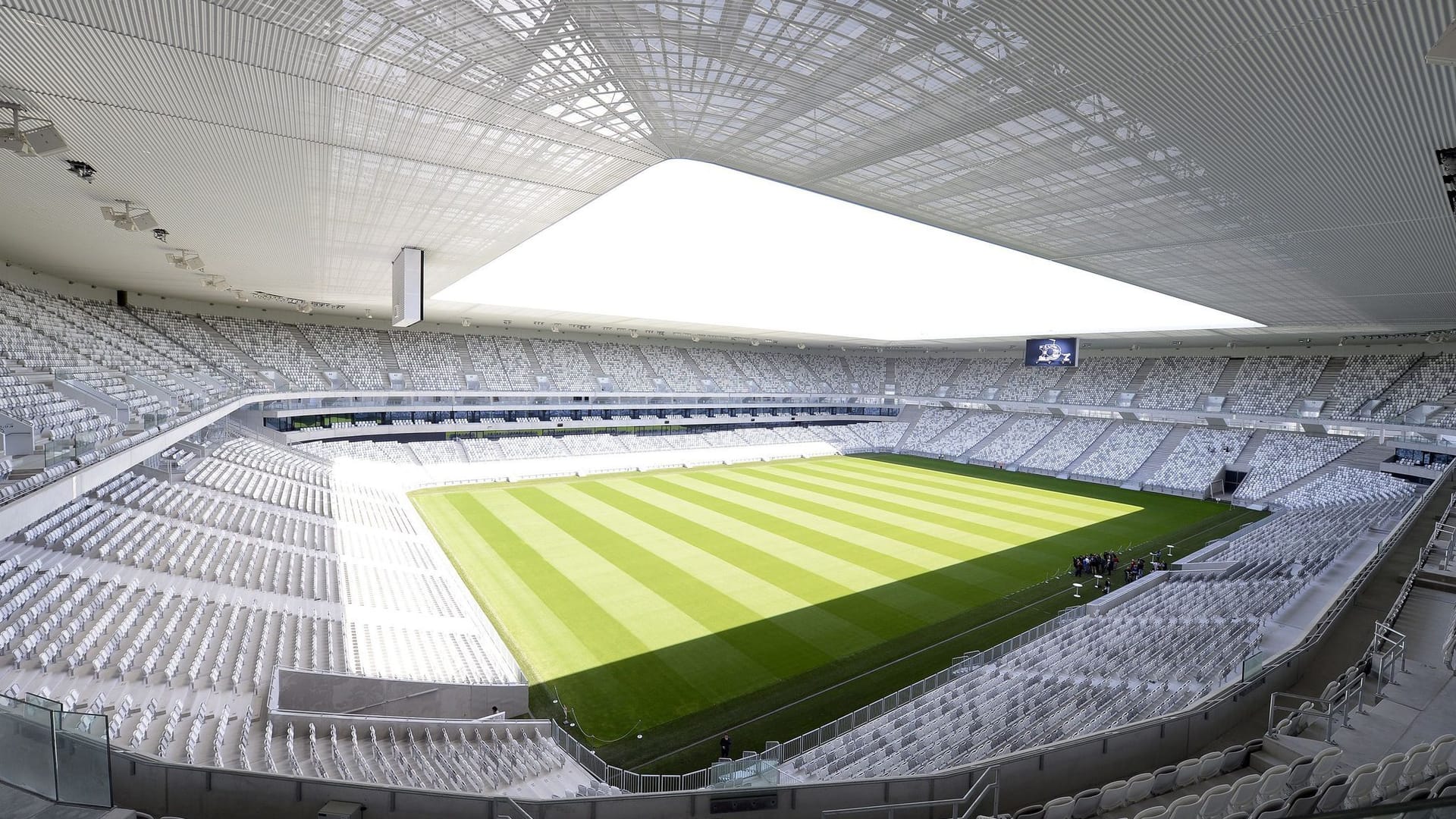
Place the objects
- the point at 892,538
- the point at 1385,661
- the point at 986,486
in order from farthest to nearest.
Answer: the point at 986,486
the point at 892,538
the point at 1385,661

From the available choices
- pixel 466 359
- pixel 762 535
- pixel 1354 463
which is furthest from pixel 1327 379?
pixel 466 359

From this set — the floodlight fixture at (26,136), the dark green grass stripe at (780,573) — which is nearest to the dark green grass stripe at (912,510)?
the dark green grass stripe at (780,573)

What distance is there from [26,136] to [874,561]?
21857 mm

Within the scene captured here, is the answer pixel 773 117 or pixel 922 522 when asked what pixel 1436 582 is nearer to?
pixel 773 117

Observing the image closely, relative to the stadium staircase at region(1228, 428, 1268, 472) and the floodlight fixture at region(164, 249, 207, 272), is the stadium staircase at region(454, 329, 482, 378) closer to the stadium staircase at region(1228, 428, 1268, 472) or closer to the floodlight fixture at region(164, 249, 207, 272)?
the floodlight fixture at region(164, 249, 207, 272)

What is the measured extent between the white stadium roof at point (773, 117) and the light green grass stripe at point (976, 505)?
13.4 meters

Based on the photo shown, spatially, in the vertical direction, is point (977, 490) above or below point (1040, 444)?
below

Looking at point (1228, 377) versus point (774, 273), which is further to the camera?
point (1228, 377)

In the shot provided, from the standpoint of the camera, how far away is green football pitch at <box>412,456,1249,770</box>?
45.7 ft

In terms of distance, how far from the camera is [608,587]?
65.6 ft

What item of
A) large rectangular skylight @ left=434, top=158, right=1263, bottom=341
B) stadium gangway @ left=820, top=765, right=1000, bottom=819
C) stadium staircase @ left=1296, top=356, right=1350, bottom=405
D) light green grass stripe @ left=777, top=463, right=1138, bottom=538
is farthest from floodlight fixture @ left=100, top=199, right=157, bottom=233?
stadium staircase @ left=1296, top=356, right=1350, bottom=405

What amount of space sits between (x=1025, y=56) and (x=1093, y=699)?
30.3 ft

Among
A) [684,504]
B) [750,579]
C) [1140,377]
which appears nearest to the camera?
[750,579]

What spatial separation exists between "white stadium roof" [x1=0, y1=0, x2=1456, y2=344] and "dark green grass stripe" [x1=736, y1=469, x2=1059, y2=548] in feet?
39.0
